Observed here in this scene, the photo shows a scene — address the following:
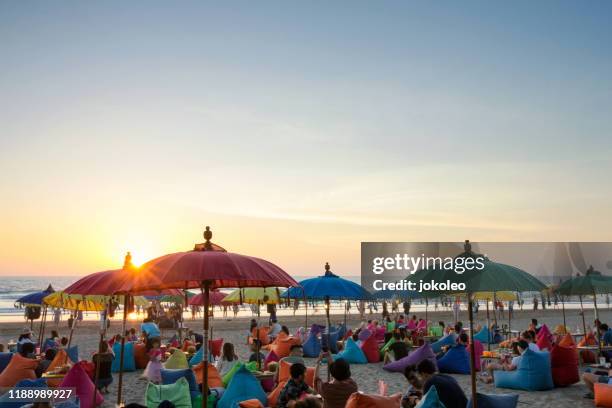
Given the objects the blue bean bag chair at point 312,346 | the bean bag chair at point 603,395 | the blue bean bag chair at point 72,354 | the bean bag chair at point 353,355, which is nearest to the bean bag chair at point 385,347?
the bean bag chair at point 353,355

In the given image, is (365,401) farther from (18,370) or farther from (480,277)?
(18,370)

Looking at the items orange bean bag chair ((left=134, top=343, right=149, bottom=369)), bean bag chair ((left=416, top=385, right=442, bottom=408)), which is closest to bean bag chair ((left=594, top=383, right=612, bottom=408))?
bean bag chair ((left=416, top=385, right=442, bottom=408))

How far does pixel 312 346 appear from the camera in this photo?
19859mm

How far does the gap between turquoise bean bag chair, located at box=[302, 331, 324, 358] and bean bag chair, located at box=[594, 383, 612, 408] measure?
1030 centimetres

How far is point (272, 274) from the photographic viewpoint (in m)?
6.00

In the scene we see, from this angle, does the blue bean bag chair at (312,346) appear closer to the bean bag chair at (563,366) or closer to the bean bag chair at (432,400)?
the bean bag chair at (563,366)

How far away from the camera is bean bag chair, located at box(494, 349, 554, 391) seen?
499 inches

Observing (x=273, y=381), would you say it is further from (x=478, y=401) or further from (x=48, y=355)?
(x=48, y=355)

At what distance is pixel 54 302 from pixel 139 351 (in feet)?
12.5

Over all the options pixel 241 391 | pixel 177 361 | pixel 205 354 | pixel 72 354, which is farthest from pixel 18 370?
pixel 205 354

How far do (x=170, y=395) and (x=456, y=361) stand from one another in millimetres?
9300

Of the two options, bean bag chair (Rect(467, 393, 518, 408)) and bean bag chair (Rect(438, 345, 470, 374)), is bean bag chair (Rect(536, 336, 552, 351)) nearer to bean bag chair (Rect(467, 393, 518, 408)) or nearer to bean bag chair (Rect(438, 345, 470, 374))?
bean bag chair (Rect(438, 345, 470, 374))

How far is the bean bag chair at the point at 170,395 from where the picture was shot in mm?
8711

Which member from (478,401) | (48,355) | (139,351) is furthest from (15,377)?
(478,401)
